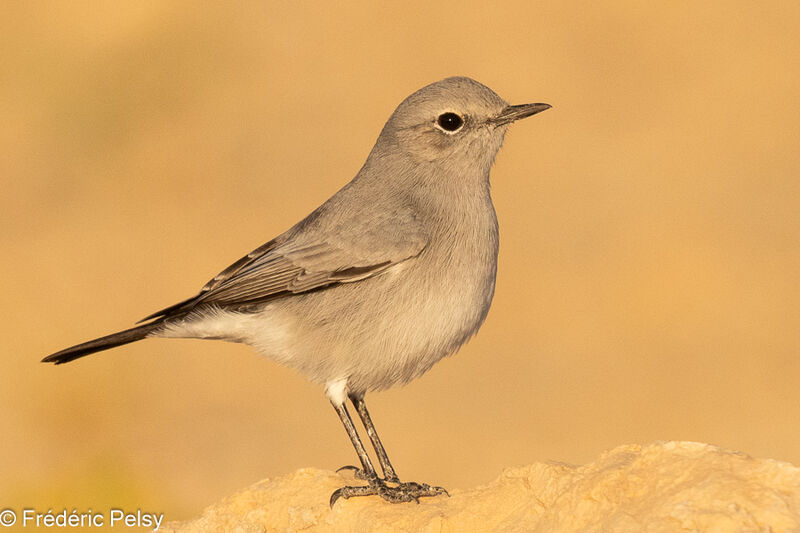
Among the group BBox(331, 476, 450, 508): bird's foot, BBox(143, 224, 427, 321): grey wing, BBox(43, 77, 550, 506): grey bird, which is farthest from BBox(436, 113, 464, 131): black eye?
BBox(331, 476, 450, 508): bird's foot

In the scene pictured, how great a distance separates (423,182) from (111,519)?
4178mm

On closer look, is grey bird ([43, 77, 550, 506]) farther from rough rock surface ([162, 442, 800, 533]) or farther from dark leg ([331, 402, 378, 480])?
rough rock surface ([162, 442, 800, 533])

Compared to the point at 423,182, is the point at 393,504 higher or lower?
lower

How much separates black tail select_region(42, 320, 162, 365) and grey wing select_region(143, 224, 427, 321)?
0.43 ft

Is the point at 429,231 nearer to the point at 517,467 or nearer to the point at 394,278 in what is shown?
the point at 394,278

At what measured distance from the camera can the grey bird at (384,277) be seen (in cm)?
658

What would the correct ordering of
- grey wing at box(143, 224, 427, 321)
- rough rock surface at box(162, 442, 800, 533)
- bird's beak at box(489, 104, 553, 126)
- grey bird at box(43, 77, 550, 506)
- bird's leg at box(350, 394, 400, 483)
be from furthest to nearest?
bird's beak at box(489, 104, 553, 126), bird's leg at box(350, 394, 400, 483), grey wing at box(143, 224, 427, 321), grey bird at box(43, 77, 550, 506), rough rock surface at box(162, 442, 800, 533)

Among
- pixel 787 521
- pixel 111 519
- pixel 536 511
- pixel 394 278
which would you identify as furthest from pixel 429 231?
pixel 111 519

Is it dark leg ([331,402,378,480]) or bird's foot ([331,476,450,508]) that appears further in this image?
dark leg ([331,402,378,480])

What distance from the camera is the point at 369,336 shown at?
261 inches

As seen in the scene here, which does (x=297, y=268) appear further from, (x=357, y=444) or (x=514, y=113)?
(x=514, y=113)

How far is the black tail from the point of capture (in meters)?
6.96

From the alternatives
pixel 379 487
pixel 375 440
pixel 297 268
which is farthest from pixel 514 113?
pixel 379 487

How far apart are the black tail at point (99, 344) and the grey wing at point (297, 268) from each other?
5.1 inches
